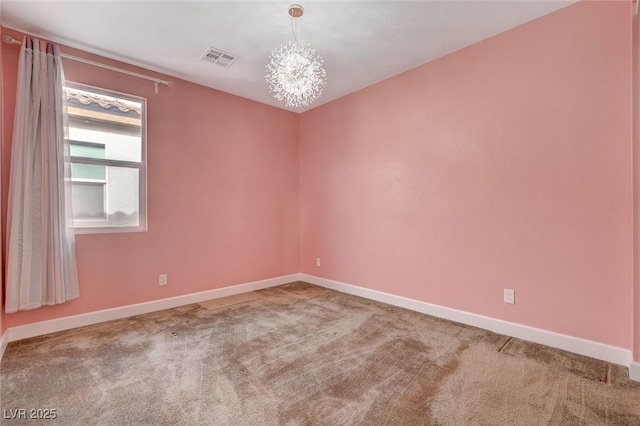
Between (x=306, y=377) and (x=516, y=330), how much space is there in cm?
195

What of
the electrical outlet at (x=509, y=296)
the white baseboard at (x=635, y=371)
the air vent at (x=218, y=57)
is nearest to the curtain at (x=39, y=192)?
the air vent at (x=218, y=57)

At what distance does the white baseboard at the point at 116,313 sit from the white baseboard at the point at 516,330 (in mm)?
1687

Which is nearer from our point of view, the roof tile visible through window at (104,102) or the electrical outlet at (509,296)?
the electrical outlet at (509,296)

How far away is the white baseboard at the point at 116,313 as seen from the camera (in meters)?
2.64

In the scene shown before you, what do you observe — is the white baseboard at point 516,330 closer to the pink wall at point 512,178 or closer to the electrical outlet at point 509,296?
the pink wall at point 512,178

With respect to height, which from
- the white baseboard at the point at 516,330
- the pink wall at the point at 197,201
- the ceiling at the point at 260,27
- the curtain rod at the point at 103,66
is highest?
the ceiling at the point at 260,27

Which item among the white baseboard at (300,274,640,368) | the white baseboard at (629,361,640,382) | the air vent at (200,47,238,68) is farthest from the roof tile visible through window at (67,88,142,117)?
the white baseboard at (629,361,640,382)

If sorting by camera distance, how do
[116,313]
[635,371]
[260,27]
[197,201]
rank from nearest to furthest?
[635,371] → [260,27] → [116,313] → [197,201]

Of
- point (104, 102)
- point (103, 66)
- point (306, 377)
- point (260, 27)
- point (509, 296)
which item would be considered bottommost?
point (306, 377)

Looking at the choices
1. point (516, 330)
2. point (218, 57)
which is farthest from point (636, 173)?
point (218, 57)

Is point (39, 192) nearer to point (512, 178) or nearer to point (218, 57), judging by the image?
point (218, 57)

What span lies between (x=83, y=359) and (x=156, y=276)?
1.22 meters

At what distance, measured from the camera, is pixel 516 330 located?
8.67ft

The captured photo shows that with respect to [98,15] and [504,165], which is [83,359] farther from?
[504,165]
